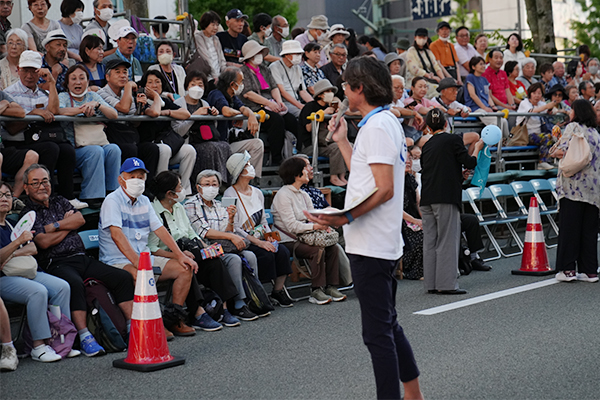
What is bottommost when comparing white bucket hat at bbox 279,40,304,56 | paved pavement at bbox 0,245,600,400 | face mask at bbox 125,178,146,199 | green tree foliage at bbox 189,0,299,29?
paved pavement at bbox 0,245,600,400

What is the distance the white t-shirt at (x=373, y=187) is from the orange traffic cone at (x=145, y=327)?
2.27 meters

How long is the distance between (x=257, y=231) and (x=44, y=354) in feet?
10.2

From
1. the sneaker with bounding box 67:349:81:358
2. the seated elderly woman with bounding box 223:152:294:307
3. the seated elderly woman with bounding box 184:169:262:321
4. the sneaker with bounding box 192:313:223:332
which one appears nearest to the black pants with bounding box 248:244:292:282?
the seated elderly woman with bounding box 223:152:294:307

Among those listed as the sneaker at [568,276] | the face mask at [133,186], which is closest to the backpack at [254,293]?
the face mask at [133,186]

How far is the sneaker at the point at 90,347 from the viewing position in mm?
7043

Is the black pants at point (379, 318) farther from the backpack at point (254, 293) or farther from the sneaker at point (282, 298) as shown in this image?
the sneaker at point (282, 298)

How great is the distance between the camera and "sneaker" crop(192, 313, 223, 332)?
26.5 ft

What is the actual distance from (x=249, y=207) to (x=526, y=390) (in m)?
4.64

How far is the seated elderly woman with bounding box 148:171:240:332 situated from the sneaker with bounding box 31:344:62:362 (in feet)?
5.30

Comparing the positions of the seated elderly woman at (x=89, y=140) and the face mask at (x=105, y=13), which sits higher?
the face mask at (x=105, y=13)

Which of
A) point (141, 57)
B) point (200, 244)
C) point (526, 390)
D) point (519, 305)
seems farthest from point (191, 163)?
point (526, 390)

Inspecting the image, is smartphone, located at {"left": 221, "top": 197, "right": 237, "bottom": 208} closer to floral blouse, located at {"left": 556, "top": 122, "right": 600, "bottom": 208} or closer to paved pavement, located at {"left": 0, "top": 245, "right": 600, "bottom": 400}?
paved pavement, located at {"left": 0, "top": 245, "right": 600, "bottom": 400}

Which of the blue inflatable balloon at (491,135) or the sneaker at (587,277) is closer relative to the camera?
the sneaker at (587,277)

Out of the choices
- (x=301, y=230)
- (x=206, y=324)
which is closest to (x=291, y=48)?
(x=301, y=230)
